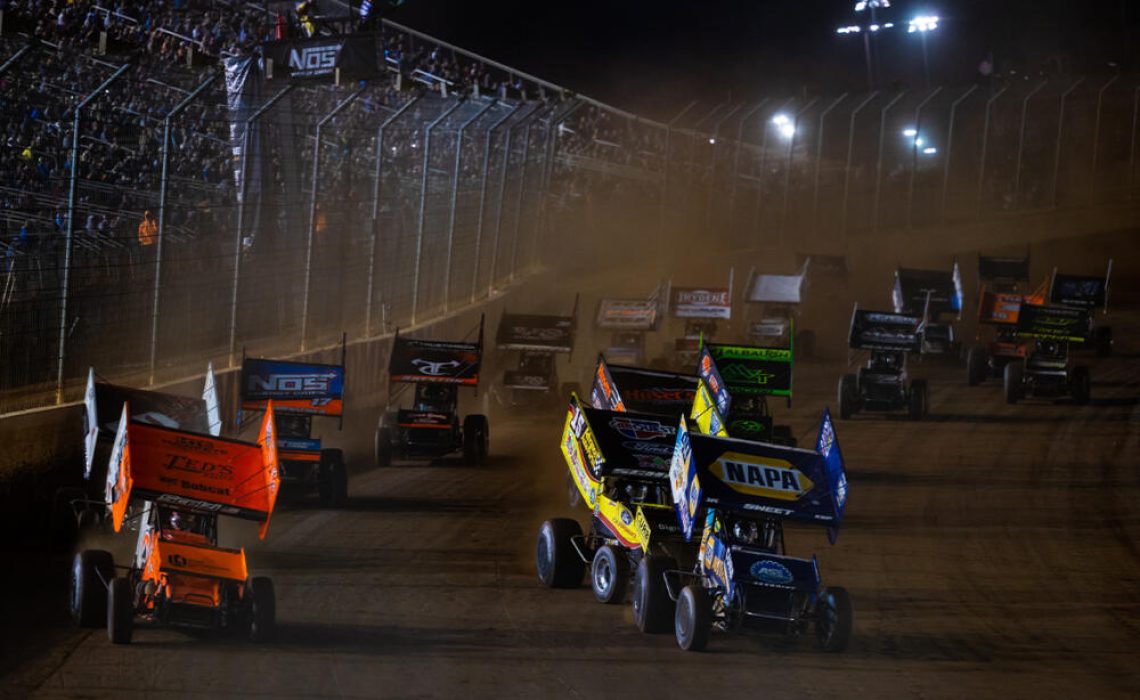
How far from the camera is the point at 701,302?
29.7m

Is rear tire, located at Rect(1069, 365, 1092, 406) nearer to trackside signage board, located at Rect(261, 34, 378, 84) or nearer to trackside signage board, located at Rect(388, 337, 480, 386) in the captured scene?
trackside signage board, located at Rect(388, 337, 480, 386)

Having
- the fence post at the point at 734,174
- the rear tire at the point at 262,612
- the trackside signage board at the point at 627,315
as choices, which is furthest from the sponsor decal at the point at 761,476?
the fence post at the point at 734,174

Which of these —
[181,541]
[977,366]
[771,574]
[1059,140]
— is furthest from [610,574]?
[1059,140]

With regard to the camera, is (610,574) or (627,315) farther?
(627,315)

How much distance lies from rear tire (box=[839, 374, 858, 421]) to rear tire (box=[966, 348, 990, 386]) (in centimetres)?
506

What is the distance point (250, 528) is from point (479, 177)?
14421 millimetres

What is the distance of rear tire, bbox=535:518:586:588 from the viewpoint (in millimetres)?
12203

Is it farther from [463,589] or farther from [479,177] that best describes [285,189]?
[463,589]

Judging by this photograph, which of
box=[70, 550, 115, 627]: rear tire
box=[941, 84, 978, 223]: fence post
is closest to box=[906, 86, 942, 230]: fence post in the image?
box=[941, 84, 978, 223]: fence post

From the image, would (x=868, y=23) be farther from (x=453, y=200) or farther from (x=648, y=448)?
(x=648, y=448)

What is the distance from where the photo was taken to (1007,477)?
19.7 meters

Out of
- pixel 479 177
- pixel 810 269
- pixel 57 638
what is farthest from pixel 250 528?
pixel 810 269

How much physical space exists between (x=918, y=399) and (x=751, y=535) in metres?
14.5

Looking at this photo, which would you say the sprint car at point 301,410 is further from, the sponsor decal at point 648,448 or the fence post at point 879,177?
the fence post at point 879,177
